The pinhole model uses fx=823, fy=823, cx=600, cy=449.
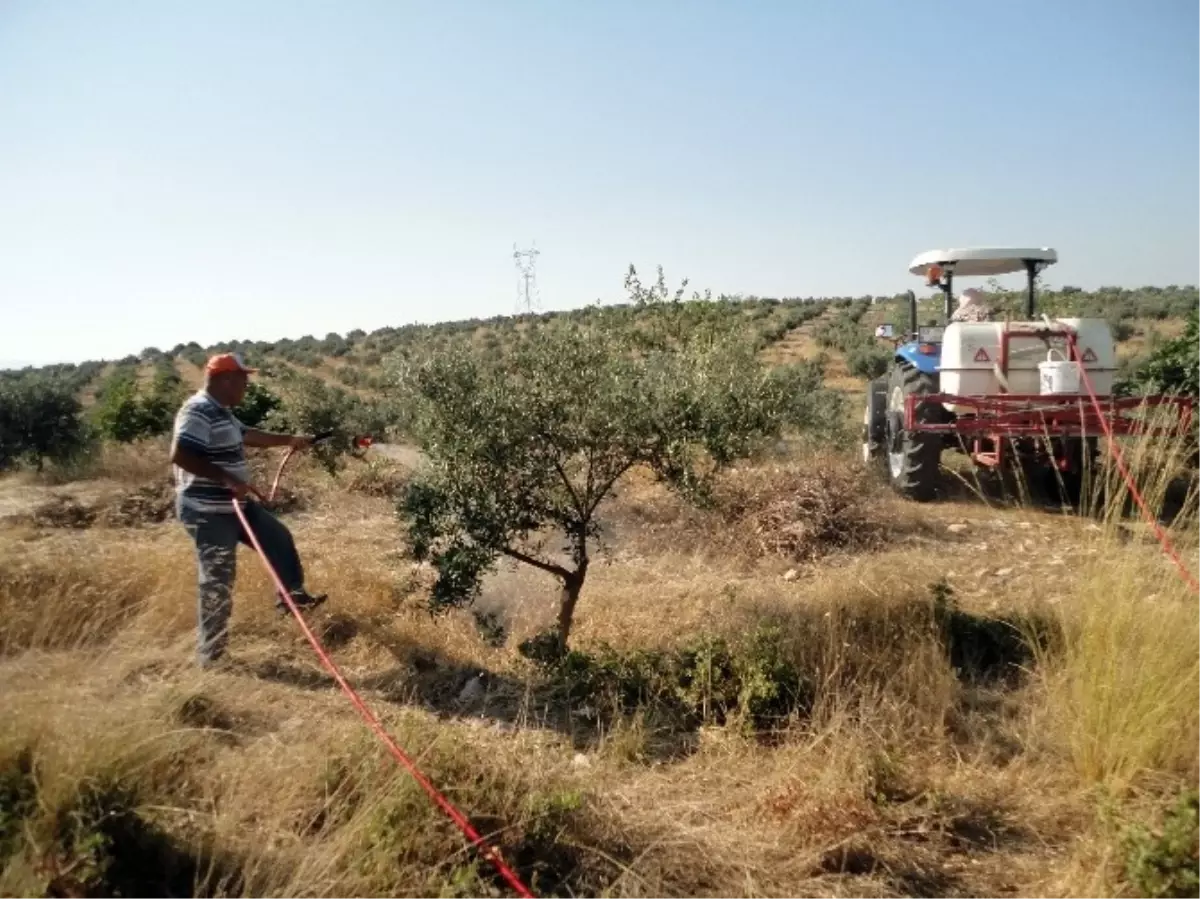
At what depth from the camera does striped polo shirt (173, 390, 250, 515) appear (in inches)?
164

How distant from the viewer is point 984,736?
344 centimetres

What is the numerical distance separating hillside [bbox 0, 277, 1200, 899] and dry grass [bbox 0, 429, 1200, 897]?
1cm

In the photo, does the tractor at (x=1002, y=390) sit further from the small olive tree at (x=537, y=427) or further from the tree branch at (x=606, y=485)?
the tree branch at (x=606, y=485)

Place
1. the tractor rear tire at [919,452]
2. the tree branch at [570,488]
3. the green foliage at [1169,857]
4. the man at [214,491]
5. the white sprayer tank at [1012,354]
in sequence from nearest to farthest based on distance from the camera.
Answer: the green foliage at [1169,857], the man at [214,491], the tree branch at [570,488], the white sprayer tank at [1012,354], the tractor rear tire at [919,452]

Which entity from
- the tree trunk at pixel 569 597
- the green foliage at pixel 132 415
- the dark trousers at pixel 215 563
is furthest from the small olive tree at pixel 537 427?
the green foliage at pixel 132 415

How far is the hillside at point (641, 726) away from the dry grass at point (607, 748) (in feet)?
0.04

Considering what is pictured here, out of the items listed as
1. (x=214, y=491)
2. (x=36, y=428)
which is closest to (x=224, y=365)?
(x=214, y=491)

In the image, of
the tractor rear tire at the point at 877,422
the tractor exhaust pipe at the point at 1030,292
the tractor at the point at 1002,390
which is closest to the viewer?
the tractor at the point at 1002,390

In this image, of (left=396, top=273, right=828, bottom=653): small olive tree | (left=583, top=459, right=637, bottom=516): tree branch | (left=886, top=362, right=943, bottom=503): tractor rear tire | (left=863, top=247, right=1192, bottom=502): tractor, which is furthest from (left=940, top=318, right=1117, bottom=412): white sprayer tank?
(left=583, top=459, right=637, bottom=516): tree branch

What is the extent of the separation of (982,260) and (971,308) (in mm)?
463

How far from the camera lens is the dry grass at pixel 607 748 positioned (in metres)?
2.42

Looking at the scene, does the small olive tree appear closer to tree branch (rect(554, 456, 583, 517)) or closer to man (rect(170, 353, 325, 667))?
tree branch (rect(554, 456, 583, 517))

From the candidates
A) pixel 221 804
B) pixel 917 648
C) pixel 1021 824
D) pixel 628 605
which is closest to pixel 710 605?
pixel 628 605

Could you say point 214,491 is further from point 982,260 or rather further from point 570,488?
point 982,260
